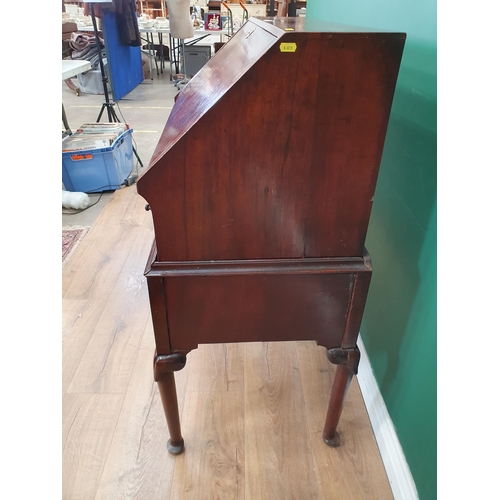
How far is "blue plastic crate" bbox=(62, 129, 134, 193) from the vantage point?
2.60m

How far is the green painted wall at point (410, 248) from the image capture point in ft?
2.93

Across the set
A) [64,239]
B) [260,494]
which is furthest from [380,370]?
[64,239]

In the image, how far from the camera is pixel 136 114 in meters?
4.53

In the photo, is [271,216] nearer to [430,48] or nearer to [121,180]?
[430,48]

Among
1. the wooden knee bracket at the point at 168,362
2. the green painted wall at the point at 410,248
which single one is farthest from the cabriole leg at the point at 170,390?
the green painted wall at the point at 410,248

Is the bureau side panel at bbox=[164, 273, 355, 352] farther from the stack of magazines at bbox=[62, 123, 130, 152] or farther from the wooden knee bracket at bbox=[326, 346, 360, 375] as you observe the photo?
the stack of magazines at bbox=[62, 123, 130, 152]

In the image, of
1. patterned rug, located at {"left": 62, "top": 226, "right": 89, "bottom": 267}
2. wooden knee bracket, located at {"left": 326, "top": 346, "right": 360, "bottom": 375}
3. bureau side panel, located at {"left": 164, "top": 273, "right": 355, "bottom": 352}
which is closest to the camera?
bureau side panel, located at {"left": 164, "top": 273, "right": 355, "bottom": 352}

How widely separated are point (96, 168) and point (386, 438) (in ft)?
7.80

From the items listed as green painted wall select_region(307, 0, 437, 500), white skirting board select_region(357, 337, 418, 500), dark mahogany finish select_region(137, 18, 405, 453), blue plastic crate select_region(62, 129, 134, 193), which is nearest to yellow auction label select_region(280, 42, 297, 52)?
dark mahogany finish select_region(137, 18, 405, 453)

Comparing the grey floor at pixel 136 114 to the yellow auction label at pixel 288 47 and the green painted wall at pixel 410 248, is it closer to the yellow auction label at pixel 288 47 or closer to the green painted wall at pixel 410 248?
the green painted wall at pixel 410 248

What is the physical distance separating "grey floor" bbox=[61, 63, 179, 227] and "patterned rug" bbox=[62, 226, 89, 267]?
66 mm

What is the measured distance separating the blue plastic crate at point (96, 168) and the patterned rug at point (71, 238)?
0.48 metres

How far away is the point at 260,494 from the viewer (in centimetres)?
111

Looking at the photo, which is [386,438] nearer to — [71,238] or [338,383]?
[338,383]
